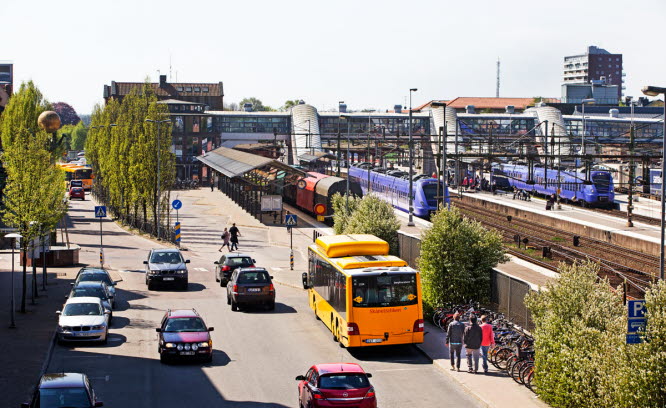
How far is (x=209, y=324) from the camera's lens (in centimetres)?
3100

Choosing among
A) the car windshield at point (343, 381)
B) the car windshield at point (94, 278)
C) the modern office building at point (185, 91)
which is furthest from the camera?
the modern office building at point (185, 91)

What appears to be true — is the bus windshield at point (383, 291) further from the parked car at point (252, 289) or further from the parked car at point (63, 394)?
the parked car at point (63, 394)

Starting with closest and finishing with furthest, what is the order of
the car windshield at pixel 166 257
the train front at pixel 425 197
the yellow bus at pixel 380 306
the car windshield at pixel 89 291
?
the yellow bus at pixel 380 306
the car windshield at pixel 89 291
the car windshield at pixel 166 257
the train front at pixel 425 197

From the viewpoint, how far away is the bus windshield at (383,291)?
989 inches

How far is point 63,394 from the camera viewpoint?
685 inches

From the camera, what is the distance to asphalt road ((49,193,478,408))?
21.2m

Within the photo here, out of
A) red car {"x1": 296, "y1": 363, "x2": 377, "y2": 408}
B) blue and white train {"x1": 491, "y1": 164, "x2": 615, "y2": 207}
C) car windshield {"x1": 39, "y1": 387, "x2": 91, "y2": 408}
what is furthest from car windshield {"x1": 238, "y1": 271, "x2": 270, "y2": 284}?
blue and white train {"x1": 491, "y1": 164, "x2": 615, "y2": 207}

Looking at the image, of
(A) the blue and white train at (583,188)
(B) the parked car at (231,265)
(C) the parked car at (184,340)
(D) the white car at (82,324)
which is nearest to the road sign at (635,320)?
(C) the parked car at (184,340)

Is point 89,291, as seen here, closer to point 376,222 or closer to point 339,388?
point 376,222

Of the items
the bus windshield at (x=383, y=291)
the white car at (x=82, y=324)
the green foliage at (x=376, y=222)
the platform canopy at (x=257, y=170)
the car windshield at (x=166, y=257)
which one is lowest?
the white car at (x=82, y=324)

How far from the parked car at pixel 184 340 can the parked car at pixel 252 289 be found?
7.49 metres

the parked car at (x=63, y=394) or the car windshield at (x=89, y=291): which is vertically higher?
the parked car at (x=63, y=394)

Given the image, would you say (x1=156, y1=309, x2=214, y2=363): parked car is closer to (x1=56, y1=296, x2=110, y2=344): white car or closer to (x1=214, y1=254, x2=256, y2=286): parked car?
(x1=56, y1=296, x2=110, y2=344): white car

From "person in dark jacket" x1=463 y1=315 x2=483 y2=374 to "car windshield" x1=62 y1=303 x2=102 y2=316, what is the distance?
470 inches
